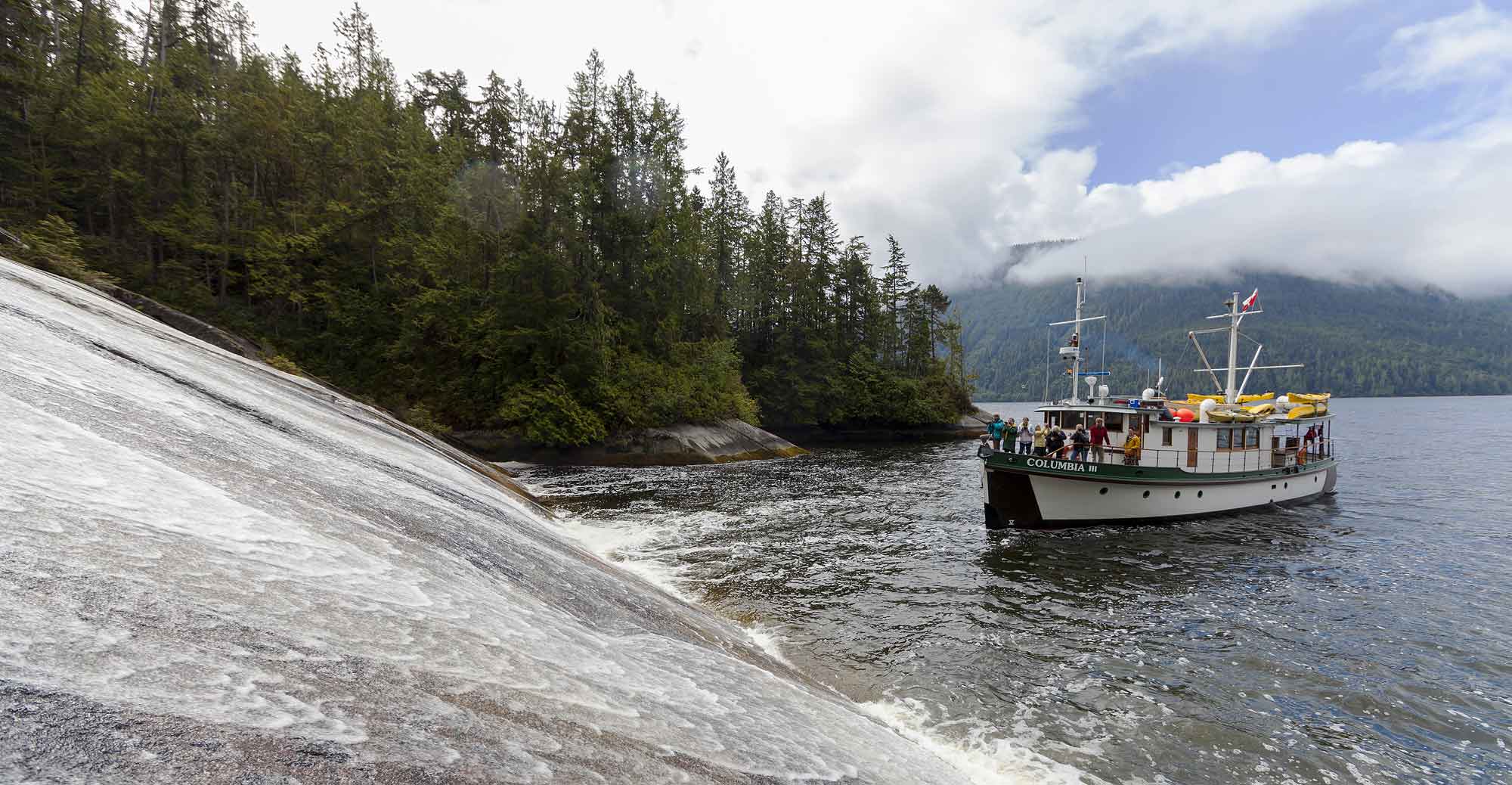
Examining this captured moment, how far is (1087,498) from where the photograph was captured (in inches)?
Result: 845

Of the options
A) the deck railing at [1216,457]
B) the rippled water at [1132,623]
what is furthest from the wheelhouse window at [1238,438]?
the rippled water at [1132,623]

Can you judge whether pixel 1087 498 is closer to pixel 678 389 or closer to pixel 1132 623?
pixel 1132 623

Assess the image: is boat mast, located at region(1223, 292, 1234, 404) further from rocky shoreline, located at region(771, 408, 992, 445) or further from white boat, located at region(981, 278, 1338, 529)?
rocky shoreline, located at region(771, 408, 992, 445)

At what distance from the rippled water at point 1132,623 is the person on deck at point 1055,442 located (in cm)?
282

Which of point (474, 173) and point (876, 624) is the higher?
point (474, 173)

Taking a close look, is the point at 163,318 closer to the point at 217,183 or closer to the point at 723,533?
the point at 723,533

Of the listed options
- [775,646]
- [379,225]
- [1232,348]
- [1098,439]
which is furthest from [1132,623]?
[379,225]

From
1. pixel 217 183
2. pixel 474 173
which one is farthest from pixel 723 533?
pixel 217 183

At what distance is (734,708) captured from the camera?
5.91m

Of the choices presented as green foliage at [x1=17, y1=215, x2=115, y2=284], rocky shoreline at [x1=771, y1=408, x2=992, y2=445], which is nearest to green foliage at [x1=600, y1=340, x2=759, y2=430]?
rocky shoreline at [x1=771, y1=408, x2=992, y2=445]

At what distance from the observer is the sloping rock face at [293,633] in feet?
8.66

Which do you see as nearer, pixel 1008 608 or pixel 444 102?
pixel 1008 608

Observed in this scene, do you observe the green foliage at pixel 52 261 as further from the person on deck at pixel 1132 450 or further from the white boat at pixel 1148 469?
the person on deck at pixel 1132 450

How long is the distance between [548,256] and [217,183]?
909 inches
